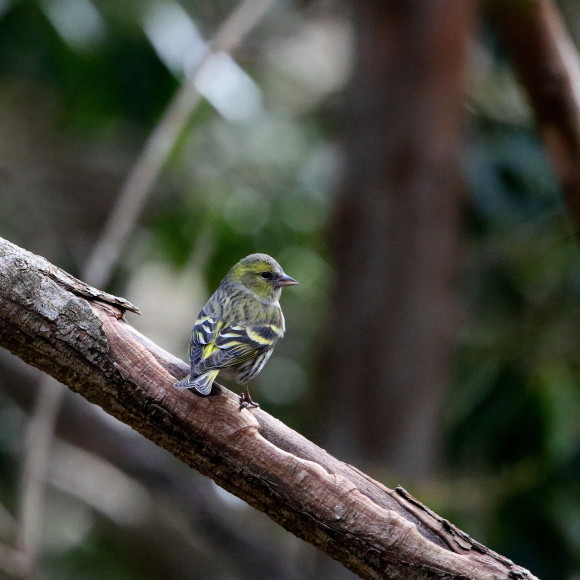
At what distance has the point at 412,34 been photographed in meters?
6.84

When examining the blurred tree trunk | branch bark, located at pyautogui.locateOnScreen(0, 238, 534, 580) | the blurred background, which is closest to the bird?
branch bark, located at pyautogui.locateOnScreen(0, 238, 534, 580)

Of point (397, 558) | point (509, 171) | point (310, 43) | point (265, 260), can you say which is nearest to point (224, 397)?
point (397, 558)

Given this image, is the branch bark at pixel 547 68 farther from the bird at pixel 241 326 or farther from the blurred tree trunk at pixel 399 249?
the bird at pixel 241 326

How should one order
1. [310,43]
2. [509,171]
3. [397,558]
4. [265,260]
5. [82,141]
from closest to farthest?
[397,558]
[265,260]
[509,171]
[82,141]
[310,43]

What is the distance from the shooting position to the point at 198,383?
271 centimetres

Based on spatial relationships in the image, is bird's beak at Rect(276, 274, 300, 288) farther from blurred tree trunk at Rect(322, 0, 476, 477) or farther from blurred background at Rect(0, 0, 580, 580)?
blurred tree trunk at Rect(322, 0, 476, 477)

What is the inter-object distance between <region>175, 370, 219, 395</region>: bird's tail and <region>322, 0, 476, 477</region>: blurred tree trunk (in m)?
→ 4.15

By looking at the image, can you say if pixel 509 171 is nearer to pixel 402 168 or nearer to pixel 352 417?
pixel 402 168

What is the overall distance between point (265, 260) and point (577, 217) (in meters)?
1.98

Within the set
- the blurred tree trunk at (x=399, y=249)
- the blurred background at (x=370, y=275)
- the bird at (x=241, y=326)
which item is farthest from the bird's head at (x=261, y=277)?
the blurred tree trunk at (x=399, y=249)

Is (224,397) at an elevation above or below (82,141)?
below

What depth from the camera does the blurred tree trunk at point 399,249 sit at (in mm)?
6781

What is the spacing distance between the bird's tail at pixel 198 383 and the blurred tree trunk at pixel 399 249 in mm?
4154

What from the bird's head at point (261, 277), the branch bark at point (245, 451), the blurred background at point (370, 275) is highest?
the blurred background at point (370, 275)
